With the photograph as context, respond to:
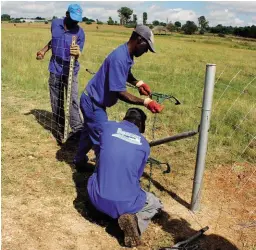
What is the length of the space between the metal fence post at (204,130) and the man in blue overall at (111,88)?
19.7 inches

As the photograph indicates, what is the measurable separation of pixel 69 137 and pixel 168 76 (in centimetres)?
784

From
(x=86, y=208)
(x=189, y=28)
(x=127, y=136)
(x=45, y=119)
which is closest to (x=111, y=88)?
(x=127, y=136)

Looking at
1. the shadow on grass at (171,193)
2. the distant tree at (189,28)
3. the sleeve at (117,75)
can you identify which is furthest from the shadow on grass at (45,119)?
the distant tree at (189,28)

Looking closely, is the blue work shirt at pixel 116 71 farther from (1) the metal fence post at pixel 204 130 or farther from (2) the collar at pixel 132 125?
(1) the metal fence post at pixel 204 130

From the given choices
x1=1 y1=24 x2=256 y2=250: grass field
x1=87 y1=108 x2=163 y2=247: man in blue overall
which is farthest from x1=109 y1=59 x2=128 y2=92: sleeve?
x1=1 y1=24 x2=256 y2=250: grass field

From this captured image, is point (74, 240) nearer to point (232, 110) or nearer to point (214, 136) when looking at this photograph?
point (214, 136)

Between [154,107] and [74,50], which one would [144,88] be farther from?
[74,50]

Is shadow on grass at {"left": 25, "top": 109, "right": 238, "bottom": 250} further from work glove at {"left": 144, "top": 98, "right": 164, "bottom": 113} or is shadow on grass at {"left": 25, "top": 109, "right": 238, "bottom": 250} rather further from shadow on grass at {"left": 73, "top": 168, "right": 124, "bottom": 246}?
work glove at {"left": 144, "top": 98, "right": 164, "bottom": 113}

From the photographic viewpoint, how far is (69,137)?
6184 mm

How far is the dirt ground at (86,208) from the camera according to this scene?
3.76m

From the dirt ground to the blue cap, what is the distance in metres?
2.12

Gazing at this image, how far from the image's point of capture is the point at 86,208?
13.9 feet

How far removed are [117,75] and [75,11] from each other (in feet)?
6.95

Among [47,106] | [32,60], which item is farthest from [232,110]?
[32,60]
